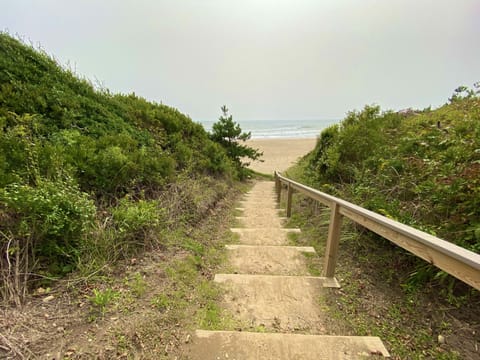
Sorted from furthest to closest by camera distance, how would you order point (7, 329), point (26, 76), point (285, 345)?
point (26, 76) → point (285, 345) → point (7, 329)

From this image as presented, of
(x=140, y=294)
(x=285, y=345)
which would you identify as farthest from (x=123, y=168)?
(x=285, y=345)

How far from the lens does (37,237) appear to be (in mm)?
1789

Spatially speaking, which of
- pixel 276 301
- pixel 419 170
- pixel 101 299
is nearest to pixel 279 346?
pixel 276 301

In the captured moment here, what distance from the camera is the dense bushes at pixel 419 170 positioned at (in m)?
1.87

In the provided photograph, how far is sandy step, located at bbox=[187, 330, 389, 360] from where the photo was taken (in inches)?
53.2

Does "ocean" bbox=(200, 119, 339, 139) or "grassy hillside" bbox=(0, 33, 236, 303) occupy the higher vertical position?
"ocean" bbox=(200, 119, 339, 139)

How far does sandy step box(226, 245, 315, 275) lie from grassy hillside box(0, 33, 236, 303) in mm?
914

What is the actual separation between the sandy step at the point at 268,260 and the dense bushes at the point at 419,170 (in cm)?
103

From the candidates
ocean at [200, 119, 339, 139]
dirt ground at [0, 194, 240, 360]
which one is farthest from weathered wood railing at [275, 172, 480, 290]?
ocean at [200, 119, 339, 139]

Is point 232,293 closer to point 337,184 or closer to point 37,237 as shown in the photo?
point 37,237

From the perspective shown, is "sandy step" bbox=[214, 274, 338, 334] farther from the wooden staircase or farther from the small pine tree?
the small pine tree

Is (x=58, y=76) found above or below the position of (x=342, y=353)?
above

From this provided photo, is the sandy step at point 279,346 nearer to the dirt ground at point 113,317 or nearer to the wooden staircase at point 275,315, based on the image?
the wooden staircase at point 275,315

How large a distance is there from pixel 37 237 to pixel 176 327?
1320 mm
